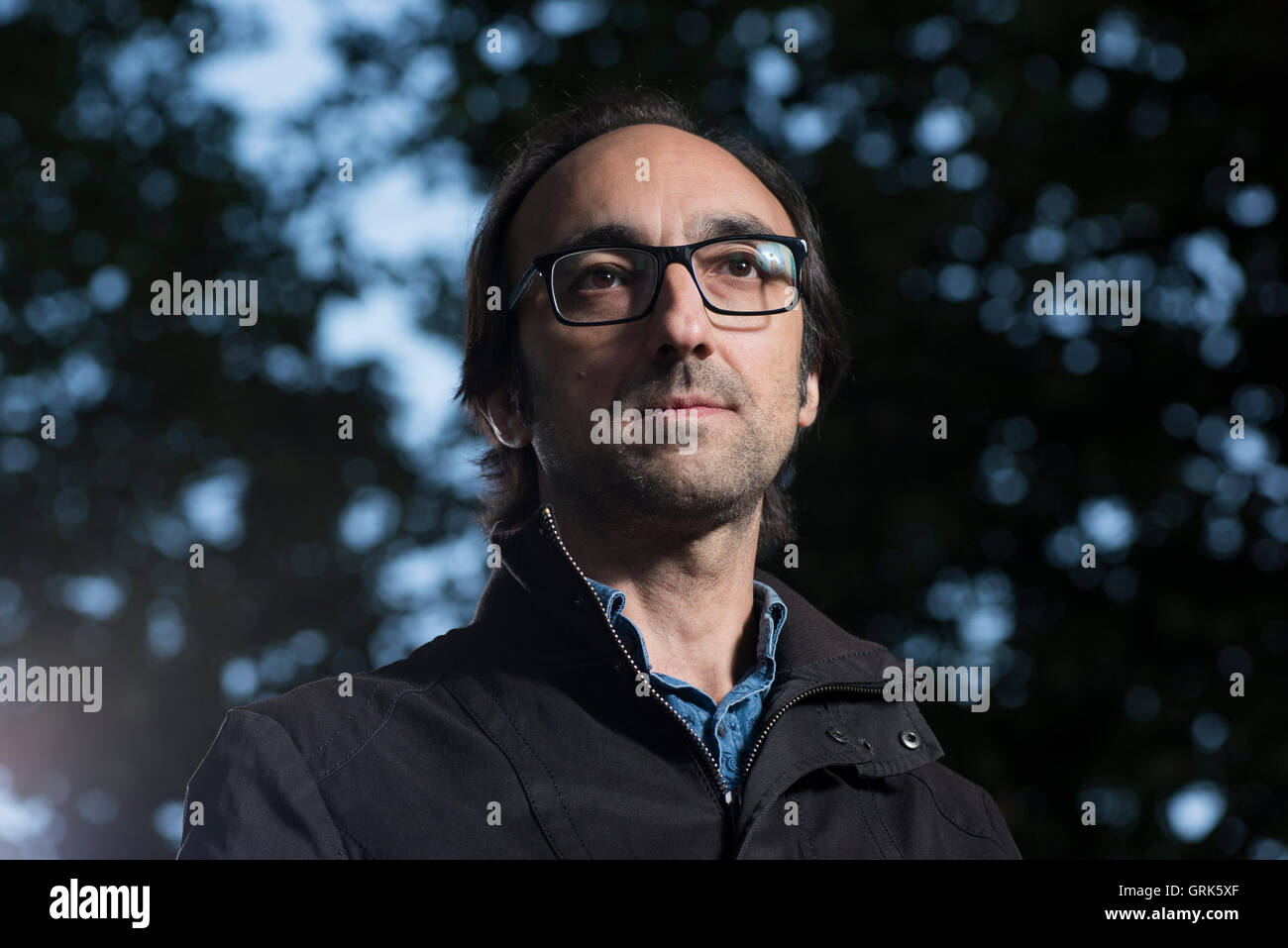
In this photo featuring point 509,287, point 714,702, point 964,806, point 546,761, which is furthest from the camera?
point 509,287

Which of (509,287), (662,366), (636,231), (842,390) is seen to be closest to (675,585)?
(662,366)

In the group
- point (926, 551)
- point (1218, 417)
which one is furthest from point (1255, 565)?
point (926, 551)

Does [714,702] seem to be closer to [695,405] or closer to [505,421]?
[695,405]

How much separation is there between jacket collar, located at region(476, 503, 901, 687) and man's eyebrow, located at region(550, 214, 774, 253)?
590mm

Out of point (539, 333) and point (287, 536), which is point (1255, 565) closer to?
point (539, 333)

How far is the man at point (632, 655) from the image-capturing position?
93.4 inches

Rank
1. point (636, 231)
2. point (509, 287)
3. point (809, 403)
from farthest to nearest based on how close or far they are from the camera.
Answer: point (809, 403) < point (509, 287) < point (636, 231)

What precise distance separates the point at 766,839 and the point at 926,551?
3301mm

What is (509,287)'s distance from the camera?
3197 millimetres

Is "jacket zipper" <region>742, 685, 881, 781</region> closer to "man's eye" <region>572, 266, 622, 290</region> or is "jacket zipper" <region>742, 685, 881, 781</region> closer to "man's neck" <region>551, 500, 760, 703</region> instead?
"man's neck" <region>551, 500, 760, 703</region>

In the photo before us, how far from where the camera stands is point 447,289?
23.4 ft

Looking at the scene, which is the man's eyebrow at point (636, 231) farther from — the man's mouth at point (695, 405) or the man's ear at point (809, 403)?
the man's ear at point (809, 403)

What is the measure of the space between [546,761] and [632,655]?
29cm

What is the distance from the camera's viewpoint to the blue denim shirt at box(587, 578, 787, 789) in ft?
8.51
